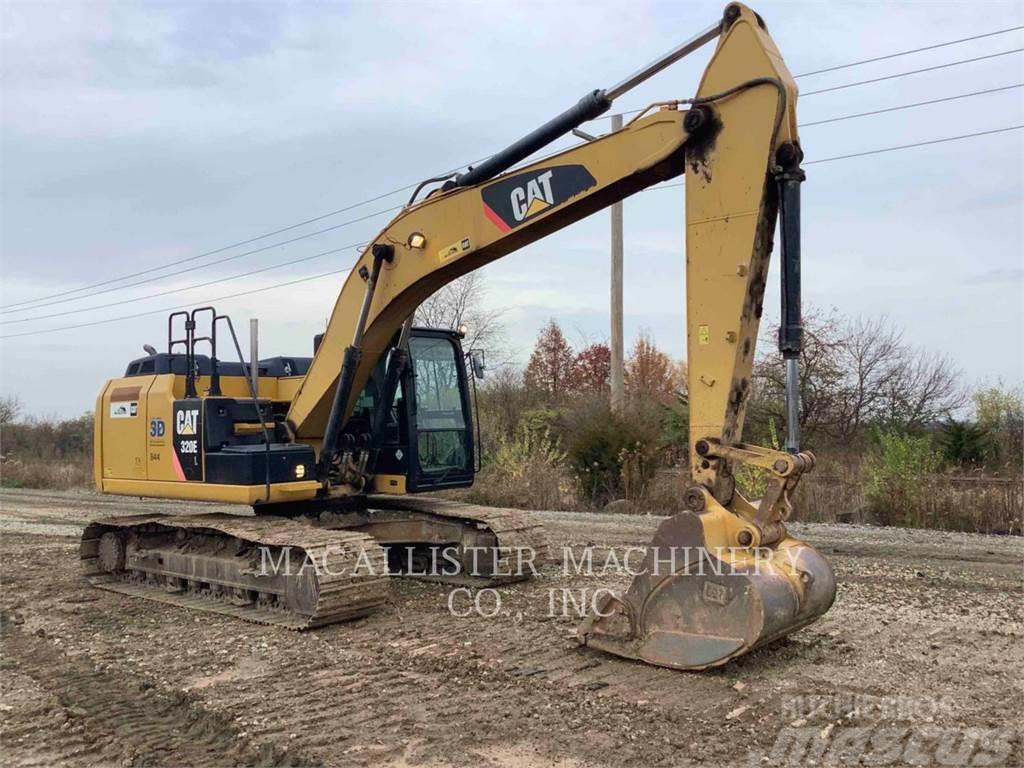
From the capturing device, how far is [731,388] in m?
5.27

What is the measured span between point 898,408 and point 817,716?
57.8ft

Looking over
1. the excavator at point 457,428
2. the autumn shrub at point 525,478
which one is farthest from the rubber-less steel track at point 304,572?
the autumn shrub at point 525,478

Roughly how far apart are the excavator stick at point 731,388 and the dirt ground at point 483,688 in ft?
1.03

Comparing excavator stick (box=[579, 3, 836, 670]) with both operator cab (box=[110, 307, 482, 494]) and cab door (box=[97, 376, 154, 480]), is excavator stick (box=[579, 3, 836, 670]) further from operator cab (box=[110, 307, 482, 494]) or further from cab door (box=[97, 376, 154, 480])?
cab door (box=[97, 376, 154, 480])

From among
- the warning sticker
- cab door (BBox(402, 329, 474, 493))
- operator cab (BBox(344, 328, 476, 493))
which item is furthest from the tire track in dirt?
cab door (BBox(402, 329, 474, 493))

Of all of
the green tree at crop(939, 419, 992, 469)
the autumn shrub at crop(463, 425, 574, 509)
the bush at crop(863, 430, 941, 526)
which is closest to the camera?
the bush at crop(863, 430, 941, 526)

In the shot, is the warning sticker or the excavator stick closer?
the excavator stick

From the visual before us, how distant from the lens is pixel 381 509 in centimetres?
889

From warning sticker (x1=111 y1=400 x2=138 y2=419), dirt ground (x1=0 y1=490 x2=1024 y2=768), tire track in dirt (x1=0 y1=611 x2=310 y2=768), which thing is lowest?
tire track in dirt (x1=0 y1=611 x2=310 y2=768)

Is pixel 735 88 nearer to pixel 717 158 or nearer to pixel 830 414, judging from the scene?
pixel 717 158

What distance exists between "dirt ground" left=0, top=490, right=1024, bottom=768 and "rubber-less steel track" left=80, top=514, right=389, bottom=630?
15 cm

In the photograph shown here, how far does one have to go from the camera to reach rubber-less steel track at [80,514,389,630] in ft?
21.8

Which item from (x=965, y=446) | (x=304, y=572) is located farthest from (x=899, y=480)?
(x=304, y=572)

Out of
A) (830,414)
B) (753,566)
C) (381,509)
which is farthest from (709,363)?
(830,414)
